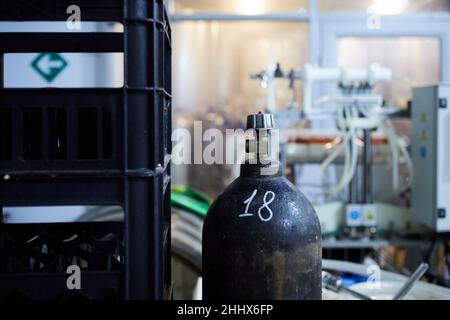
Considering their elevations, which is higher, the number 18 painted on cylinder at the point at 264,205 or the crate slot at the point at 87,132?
the crate slot at the point at 87,132

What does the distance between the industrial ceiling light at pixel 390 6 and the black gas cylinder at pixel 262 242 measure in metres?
3.72

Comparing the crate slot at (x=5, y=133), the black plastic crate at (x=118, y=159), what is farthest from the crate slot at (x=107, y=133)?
the crate slot at (x=5, y=133)

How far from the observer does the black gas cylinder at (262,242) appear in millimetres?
840

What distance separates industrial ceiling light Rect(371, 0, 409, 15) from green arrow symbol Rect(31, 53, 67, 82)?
7.83 feet

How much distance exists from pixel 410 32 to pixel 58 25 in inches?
101

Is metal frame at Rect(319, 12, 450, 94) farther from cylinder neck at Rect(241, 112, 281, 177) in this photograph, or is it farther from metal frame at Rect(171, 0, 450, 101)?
cylinder neck at Rect(241, 112, 281, 177)

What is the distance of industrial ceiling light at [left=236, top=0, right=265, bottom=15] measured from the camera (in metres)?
4.13

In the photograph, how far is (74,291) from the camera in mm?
861

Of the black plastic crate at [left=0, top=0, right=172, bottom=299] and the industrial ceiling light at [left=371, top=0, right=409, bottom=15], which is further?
the industrial ceiling light at [left=371, top=0, right=409, bottom=15]

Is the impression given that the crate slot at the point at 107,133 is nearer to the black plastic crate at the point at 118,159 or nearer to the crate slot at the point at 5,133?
the black plastic crate at the point at 118,159

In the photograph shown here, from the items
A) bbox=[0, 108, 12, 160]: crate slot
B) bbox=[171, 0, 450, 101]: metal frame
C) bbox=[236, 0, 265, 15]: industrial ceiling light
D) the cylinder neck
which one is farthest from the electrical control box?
bbox=[0, 108, 12, 160]: crate slot

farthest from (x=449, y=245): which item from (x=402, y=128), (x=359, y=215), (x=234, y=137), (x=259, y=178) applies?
(x=259, y=178)
